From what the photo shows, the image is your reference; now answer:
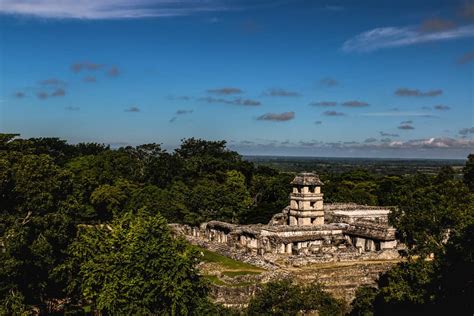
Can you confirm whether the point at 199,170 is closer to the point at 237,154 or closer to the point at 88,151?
the point at 237,154

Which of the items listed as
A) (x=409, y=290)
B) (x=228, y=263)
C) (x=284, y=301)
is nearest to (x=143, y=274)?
(x=284, y=301)

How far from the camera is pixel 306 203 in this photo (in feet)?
149

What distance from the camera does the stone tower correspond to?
4538 centimetres

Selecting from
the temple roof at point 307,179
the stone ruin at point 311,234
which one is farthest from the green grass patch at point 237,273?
the temple roof at point 307,179

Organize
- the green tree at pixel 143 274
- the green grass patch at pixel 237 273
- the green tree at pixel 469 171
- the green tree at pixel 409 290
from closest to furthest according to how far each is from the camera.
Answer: the green tree at pixel 143 274 < the green tree at pixel 409 290 < the green grass patch at pixel 237 273 < the green tree at pixel 469 171

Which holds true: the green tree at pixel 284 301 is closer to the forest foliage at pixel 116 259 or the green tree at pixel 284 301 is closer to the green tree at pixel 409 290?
the forest foliage at pixel 116 259

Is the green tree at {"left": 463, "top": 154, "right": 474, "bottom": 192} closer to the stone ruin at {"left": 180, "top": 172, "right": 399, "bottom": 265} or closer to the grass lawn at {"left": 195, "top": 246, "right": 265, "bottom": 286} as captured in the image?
the stone ruin at {"left": 180, "top": 172, "right": 399, "bottom": 265}

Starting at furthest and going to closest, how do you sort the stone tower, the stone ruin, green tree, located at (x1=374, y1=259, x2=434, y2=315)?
the stone tower < the stone ruin < green tree, located at (x1=374, y1=259, x2=434, y2=315)

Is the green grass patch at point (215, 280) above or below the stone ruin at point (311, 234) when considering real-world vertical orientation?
below

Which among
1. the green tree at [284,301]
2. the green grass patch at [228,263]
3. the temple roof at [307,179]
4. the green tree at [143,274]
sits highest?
the temple roof at [307,179]

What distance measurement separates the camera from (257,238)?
134 feet

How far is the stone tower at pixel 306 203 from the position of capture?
45375 mm

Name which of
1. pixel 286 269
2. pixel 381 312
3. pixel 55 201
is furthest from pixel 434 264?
pixel 55 201

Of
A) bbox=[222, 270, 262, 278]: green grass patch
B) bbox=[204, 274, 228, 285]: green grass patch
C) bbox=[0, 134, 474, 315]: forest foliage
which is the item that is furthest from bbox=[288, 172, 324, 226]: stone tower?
bbox=[204, 274, 228, 285]: green grass patch
